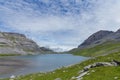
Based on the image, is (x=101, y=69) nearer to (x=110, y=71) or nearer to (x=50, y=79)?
(x=110, y=71)

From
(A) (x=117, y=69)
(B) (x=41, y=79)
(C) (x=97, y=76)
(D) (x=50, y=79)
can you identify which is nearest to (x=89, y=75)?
(C) (x=97, y=76)

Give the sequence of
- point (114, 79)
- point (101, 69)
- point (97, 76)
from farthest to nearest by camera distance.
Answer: point (101, 69)
point (97, 76)
point (114, 79)

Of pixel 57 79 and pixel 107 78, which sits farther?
pixel 57 79

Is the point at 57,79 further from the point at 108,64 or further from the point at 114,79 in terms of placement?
the point at 114,79

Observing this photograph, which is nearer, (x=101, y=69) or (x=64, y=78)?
(x=101, y=69)

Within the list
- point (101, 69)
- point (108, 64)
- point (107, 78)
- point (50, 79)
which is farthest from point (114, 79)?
point (50, 79)

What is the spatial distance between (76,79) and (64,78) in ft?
15.1

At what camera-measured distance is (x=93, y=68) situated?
34812 millimetres

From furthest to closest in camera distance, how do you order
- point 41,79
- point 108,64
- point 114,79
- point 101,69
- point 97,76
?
point 41,79 < point 108,64 < point 101,69 < point 97,76 < point 114,79

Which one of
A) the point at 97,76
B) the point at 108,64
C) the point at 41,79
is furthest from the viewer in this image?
the point at 41,79

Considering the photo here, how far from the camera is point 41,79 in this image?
39.6m

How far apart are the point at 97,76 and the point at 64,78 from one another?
7.22 metres

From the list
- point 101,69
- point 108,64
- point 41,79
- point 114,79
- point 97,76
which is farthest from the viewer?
point 41,79

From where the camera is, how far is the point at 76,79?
31.7m
